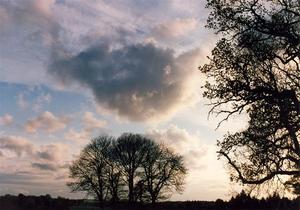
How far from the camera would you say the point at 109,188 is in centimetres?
9044

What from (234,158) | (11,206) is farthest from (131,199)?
(234,158)

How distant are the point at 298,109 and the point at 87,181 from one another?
6931 cm

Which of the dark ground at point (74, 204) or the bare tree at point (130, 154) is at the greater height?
the bare tree at point (130, 154)

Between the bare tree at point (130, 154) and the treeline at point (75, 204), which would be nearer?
the treeline at point (75, 204)

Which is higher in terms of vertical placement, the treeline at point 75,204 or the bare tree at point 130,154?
the bare tree at point 130,154

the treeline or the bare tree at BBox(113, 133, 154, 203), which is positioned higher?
the bare tree at BBox(113, 133, 154, 203)

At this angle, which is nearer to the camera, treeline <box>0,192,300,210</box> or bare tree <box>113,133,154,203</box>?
treeline <box>0,192,300,210</box>

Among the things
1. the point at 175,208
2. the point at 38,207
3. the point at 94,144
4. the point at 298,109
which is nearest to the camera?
the point at 298,109

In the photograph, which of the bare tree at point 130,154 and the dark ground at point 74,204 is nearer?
the dark ground at point 74,204

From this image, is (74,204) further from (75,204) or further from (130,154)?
(130,154)

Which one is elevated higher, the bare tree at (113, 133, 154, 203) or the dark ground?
the bare tree at (113, 133, 154, 203)

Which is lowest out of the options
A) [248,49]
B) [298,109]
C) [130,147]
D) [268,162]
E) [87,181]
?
[268,162]

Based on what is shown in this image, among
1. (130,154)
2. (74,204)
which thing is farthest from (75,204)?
(130,154)

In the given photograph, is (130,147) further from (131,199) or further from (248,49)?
(248,49)
